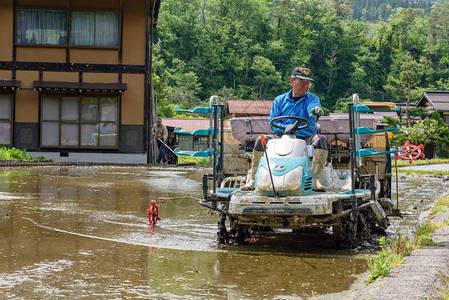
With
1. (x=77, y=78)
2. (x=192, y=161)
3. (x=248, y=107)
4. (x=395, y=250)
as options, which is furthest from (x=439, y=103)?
(x=395, y=250)

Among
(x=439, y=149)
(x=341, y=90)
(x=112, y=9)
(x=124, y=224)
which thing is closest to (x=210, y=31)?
(x=341, y=90)

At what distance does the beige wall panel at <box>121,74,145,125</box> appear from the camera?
28.7 m

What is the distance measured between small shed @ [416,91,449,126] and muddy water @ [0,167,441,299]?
51.1 metres

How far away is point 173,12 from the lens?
410ft

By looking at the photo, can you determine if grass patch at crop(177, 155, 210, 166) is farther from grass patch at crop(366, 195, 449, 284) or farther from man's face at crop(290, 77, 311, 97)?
grass patch at crop(366, 195, 449, 284)

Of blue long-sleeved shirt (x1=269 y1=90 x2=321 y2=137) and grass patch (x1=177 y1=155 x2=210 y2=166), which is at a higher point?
blue long-sleeved shirt (x1=269 y1=90 x2=321 y2=137)

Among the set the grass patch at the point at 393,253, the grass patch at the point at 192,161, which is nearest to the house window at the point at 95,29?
the grass patch at the point at 192,161

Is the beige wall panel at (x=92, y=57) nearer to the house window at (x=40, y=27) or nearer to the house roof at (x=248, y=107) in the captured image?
the house window at (x=40, y=27)

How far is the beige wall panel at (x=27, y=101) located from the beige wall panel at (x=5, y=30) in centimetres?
93

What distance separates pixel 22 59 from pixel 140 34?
16.0 feet

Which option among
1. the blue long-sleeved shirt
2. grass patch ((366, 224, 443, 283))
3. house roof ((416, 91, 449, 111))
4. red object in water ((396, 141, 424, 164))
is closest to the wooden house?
red object in water ((396, 141, 424, 164))

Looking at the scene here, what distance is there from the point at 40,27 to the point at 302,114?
21345mm

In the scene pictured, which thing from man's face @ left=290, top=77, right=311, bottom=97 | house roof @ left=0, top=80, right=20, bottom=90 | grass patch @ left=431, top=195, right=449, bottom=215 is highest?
house roof @ left=0, top=80, right=20, bottom=90

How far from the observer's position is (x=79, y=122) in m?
28.8
